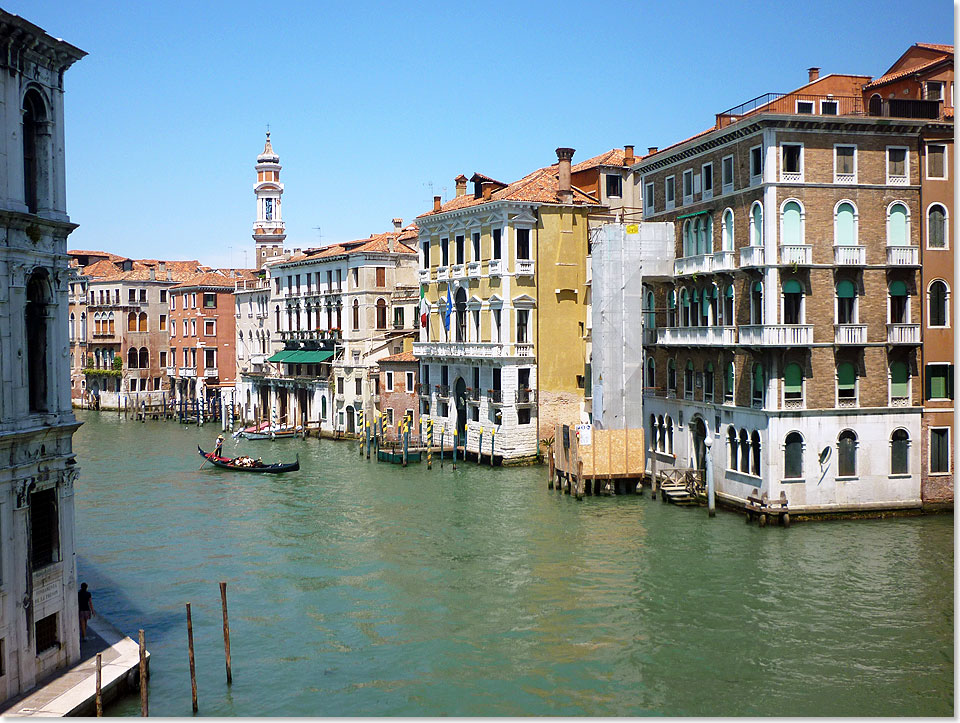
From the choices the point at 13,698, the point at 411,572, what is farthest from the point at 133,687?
the point at 411,572

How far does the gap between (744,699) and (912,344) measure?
1186 cm

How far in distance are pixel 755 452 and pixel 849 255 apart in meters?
4.68

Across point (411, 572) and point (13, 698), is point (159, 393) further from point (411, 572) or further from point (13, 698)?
point (13, 698)

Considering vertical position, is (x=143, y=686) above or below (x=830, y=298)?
below

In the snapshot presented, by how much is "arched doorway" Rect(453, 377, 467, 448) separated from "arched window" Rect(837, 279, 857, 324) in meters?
15.1

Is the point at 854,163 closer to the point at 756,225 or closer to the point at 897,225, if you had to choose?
the point at 897,225

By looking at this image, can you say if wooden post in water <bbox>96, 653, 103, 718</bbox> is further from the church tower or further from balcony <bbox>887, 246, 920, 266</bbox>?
the church tower

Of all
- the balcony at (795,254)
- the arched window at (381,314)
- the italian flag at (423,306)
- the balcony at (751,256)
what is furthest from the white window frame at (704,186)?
the arched window at (381,314)

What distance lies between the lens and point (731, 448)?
74.5 feet

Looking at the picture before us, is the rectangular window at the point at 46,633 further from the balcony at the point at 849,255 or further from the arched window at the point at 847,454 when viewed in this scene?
the balcony at the point at 849,255

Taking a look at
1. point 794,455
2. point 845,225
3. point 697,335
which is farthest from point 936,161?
point 794,455

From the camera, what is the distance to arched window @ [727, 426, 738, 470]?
22578 mm

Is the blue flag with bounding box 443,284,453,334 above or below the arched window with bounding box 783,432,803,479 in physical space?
above

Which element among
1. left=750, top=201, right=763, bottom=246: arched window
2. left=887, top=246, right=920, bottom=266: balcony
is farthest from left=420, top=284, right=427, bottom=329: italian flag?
left=887, top=246, right=920, bottom=266: balcony
